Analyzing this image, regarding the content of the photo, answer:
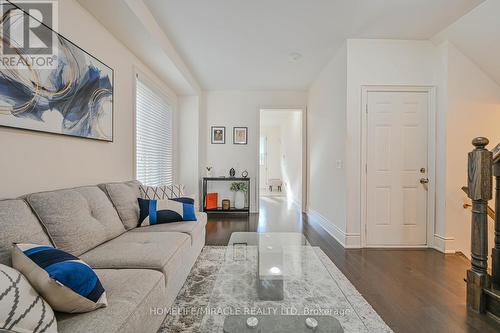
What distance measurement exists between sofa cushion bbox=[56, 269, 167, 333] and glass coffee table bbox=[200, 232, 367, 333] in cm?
29

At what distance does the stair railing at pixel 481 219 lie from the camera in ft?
5.79

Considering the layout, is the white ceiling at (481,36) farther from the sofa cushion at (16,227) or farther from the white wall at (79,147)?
the sofa cushion at (16,227)

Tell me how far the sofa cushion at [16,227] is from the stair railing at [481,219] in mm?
2932

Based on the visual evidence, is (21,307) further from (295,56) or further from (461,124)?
(461,124)

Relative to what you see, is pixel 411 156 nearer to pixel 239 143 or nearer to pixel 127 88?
pixel 239 143

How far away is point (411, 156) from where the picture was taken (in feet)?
10.3

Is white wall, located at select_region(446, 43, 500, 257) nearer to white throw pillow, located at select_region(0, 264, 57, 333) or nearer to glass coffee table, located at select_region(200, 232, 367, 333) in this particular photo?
glass coffee table, located at select_region(200, 232, 367, 333)

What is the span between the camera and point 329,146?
380cm

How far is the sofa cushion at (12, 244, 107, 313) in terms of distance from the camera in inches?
36.8

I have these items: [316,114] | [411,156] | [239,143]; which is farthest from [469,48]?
[239,143]

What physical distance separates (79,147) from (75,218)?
0.82 meters

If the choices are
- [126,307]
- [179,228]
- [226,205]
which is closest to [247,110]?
[226,205]

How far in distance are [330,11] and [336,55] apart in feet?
3.41

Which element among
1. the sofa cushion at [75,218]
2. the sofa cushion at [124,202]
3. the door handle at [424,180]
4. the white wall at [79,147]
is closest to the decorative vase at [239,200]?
the white wall at [79,147]
